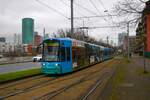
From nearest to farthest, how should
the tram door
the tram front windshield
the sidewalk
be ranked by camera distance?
the sidewalk < the tram front windshield < the tram door

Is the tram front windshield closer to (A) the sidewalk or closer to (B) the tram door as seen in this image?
(B) the tram door

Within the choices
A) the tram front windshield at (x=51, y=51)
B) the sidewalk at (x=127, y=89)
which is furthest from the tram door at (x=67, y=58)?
the sidewalk at (x=127, y=89)

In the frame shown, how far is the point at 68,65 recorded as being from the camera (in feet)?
79.7

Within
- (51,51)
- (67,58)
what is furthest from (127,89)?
(67,58)

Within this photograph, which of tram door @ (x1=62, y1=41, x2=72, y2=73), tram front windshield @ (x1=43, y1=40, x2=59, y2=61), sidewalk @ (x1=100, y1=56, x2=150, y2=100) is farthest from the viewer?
tram door @ (x1=62, y1=41, x2=72, y2=73)

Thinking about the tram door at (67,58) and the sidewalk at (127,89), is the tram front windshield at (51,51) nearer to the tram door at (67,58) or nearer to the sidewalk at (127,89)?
the tram door at (67,58)

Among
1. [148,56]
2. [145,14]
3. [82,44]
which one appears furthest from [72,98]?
[148,56]

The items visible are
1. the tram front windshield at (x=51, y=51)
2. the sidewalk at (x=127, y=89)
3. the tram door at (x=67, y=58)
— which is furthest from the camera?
the tram door at (x=67, y=58)

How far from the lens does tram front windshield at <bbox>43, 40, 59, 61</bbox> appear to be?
902 inches

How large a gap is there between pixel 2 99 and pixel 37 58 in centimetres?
4742

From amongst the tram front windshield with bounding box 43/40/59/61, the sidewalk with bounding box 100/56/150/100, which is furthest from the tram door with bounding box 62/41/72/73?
the sidewalk with bounding box 100/56/150/100

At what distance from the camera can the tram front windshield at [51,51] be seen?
2292 cm

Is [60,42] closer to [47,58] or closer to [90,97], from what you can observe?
[47,58]

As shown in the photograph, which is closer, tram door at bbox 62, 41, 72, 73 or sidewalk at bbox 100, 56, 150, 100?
sidewalk at bbox 100, 56, 150, 100
